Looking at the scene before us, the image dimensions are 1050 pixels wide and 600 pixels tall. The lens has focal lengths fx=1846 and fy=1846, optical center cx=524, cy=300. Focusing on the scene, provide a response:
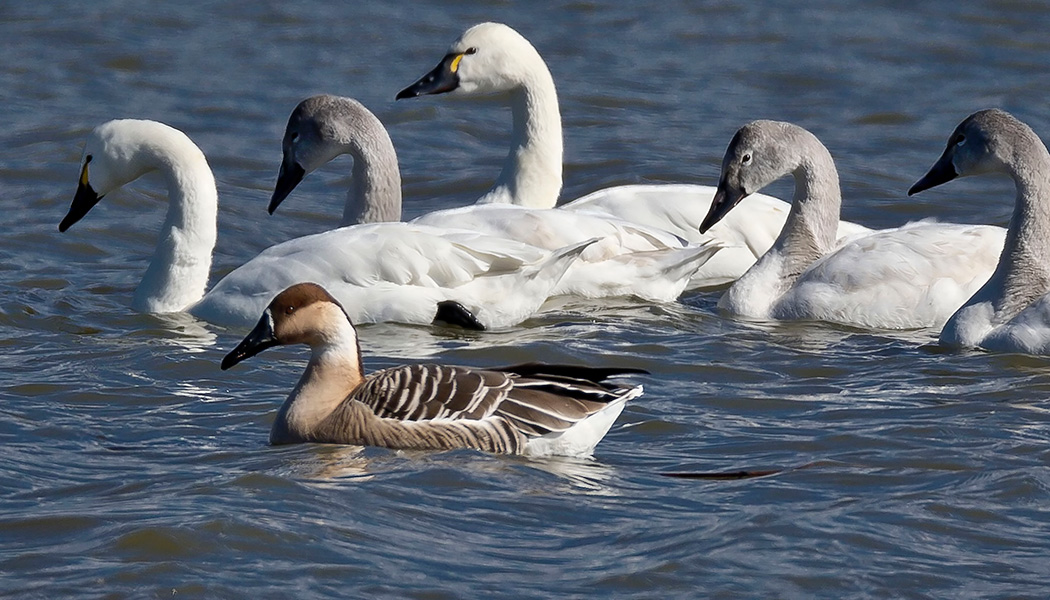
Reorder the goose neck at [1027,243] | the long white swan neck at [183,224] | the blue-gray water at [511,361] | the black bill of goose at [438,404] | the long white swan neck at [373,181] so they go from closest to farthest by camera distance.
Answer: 1. the blue-gray water at [511,361]
2. the black bill of goose at [438,404]
3. the goose neck at [1027,243]
4. the long white swan neck at [183,224]
5. the long white swan neck at [373,181]

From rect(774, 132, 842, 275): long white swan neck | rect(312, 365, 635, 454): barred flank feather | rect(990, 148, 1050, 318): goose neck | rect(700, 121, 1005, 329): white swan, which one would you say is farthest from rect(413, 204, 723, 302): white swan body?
rect(312, 365, 635, 454): barred flank feather

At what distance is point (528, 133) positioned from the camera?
1126 cm

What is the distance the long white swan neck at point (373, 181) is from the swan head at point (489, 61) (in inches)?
31.1

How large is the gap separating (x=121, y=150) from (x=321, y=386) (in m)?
3.48

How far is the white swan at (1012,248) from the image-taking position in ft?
28.3

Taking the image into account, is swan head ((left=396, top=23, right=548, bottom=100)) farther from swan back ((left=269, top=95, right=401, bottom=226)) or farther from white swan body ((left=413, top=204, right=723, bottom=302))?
white swan body ((left=413, top=204, right=723, bottom=302))

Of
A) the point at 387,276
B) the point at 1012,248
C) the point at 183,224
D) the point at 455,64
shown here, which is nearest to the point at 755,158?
the point at 1012,248

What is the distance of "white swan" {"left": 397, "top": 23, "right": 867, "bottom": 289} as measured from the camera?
10570 mm

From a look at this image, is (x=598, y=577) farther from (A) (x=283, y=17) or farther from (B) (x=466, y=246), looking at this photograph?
(A) (x=283, y=17)

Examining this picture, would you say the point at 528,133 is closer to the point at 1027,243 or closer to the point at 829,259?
the point at 829,259

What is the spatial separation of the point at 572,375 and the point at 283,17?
11.7 meters

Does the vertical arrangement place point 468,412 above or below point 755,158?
below

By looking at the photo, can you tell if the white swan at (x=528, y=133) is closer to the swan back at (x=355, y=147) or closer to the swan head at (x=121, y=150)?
the swan back at (x=355, y=147)

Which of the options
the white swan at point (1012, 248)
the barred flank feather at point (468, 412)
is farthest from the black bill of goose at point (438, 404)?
the white swan at point (1012, 248)
